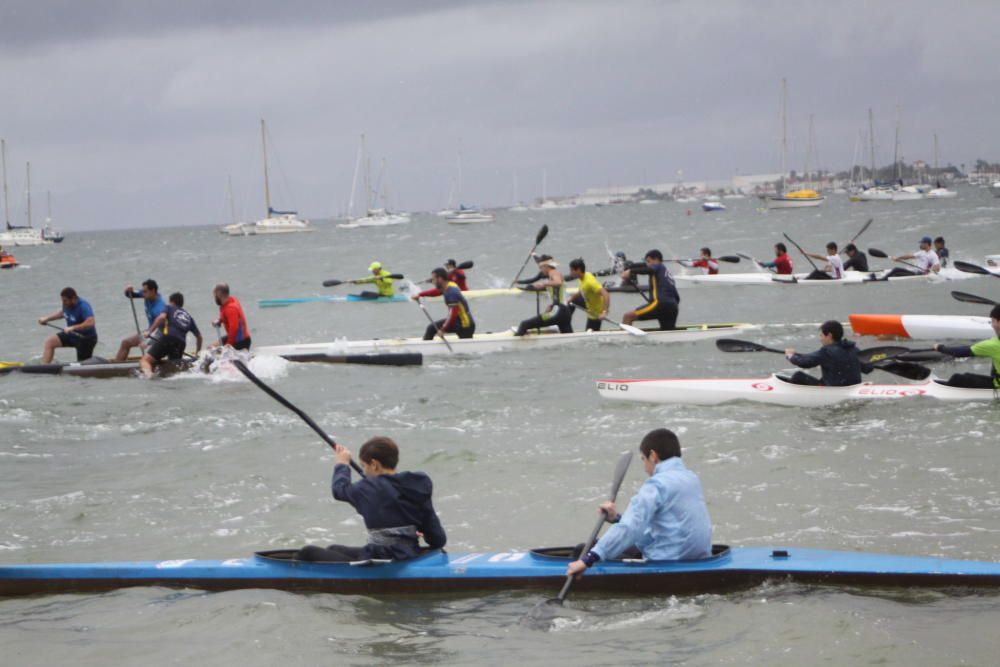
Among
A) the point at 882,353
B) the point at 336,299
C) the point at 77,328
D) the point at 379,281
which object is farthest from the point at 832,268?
the point at 77,328

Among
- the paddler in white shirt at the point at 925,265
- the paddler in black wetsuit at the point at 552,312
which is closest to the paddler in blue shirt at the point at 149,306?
the paddler in black wetsuit at the point at 552,312

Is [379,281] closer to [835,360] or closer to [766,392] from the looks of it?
[766,392]

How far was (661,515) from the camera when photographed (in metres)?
6.62

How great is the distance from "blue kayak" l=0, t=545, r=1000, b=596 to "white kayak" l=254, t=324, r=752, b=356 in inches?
428

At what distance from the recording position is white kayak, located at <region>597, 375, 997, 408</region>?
12.7 m

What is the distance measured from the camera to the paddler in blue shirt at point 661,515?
6.52 meters

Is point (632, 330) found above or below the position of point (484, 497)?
above

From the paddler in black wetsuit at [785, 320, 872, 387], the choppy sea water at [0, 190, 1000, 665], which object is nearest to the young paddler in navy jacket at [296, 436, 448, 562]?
the choppy sea water at [0, 190, 1000, 665]

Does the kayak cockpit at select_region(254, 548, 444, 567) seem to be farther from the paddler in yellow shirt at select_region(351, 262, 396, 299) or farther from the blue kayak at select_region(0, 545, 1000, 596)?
the paddler in yellow shirt at select_region(351, 262, 396, 299)

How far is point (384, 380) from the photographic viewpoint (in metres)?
16.9

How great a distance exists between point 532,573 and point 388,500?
103cm

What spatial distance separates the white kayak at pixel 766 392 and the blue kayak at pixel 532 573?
6.16 meters

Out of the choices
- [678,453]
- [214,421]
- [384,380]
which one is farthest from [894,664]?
[384,380]

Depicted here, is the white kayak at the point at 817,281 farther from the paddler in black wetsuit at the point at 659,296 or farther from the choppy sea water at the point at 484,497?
the paddler in black wetsuit at the point at 659,296
